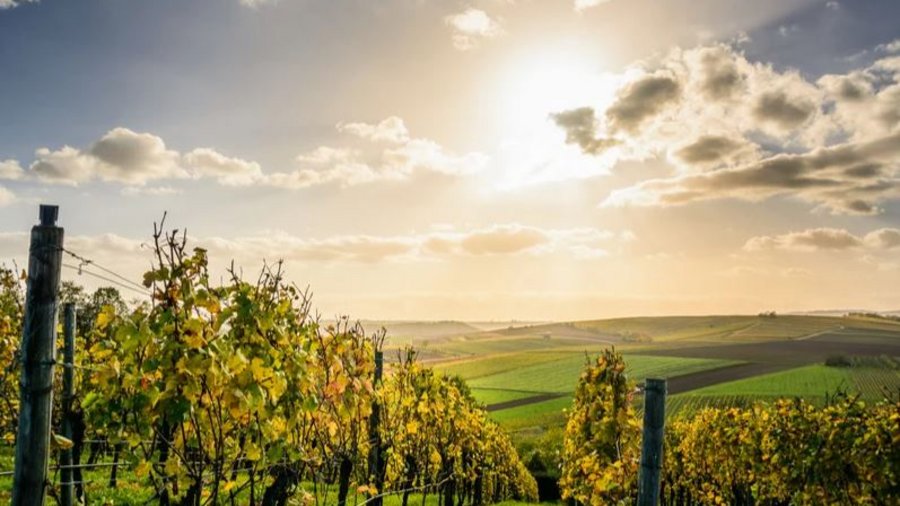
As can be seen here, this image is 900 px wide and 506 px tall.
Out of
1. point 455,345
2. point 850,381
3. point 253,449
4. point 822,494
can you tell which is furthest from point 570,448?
point 455,345

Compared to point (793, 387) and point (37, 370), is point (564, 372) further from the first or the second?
point (37, 370)

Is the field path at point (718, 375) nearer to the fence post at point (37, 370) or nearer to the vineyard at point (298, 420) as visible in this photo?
the vineyard at point (298, 420)

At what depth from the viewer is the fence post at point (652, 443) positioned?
516cm

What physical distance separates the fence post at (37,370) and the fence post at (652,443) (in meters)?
4.76

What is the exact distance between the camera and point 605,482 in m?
8.18

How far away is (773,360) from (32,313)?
353 ft

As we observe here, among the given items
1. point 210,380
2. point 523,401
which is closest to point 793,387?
point 523,401

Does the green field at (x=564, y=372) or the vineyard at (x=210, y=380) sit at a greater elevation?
the vineyard at (x=210, y=380)

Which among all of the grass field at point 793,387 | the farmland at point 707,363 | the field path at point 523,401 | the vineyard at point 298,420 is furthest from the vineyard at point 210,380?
the field path at point 523,401

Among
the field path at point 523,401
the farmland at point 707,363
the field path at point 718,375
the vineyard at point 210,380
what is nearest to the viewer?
the vineyard at point 210,380

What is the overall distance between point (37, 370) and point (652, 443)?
495 cm

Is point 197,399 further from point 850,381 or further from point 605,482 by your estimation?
point 850,381

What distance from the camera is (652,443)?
518cm

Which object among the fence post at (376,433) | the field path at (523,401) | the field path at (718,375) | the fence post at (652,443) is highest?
the fence post at (652,443)
